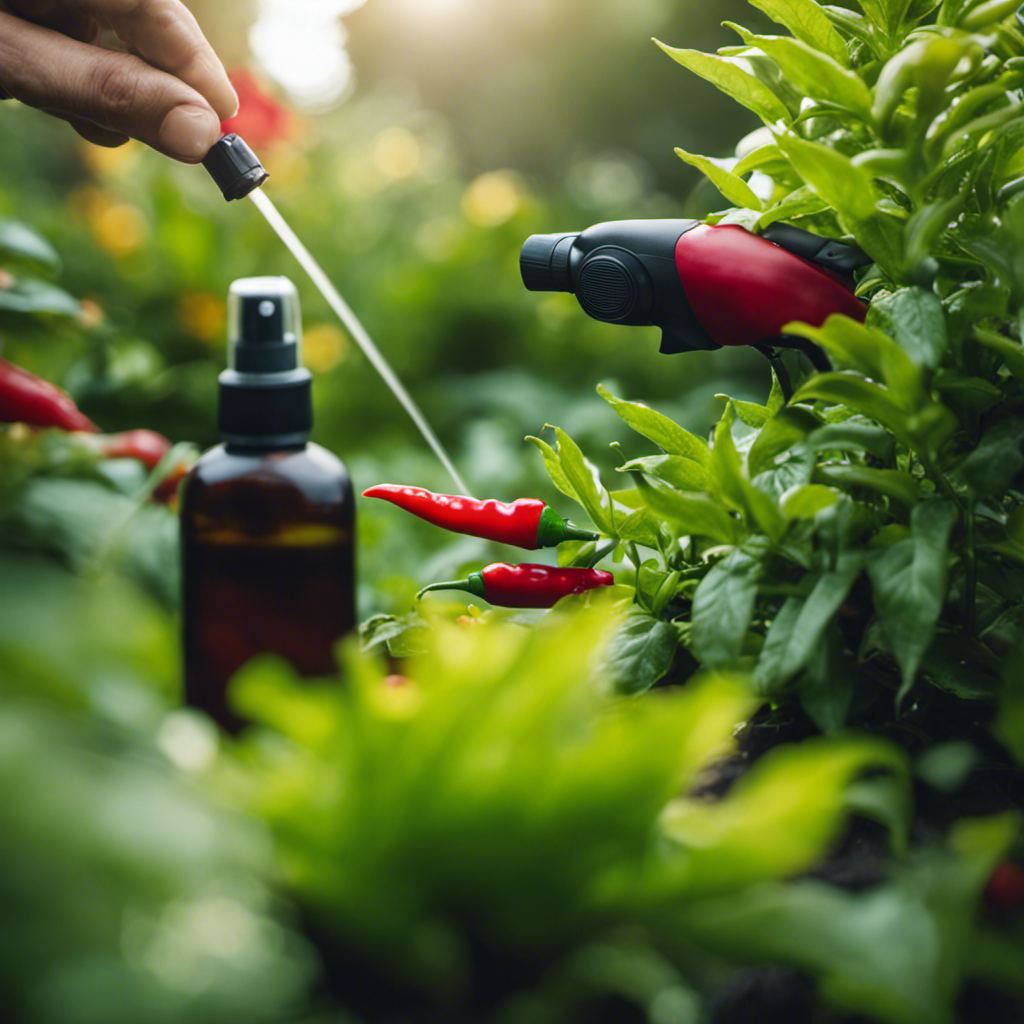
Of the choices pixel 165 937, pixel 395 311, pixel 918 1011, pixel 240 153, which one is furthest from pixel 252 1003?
pixel 395 311

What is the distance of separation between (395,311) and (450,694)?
4.91 feet

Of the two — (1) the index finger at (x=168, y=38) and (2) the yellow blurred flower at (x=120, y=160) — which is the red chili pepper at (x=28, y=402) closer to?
(1) the index finger at (x=168, y=38)

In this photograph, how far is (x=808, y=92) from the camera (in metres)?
0.45

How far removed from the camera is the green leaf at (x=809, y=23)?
1.56 feet

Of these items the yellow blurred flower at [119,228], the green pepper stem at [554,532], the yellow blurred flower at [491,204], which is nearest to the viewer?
the green pepper stem at [554,532]

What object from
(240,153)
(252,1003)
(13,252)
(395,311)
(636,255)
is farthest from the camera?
(395,311)

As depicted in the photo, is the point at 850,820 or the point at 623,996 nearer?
the point at 623,996

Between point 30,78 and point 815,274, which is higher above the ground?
point 30,78

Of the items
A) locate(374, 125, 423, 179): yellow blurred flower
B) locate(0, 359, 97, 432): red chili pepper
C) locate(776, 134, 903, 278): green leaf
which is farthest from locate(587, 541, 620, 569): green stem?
locate(374, 125, 423, 179): yellow blurred flower

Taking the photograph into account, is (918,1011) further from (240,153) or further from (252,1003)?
(240,153)

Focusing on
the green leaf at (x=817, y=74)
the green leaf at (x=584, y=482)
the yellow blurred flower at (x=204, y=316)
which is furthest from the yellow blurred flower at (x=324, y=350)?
the green leaf at (x=817, y=74)

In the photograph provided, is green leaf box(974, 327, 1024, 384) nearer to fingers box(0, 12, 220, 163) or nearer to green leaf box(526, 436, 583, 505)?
green leaf box(526, 436, 583, 505)

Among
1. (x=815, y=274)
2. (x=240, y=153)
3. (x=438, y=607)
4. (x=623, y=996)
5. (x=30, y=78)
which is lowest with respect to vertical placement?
(x=623, y=996)

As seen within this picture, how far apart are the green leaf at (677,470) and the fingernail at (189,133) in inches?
18.1
